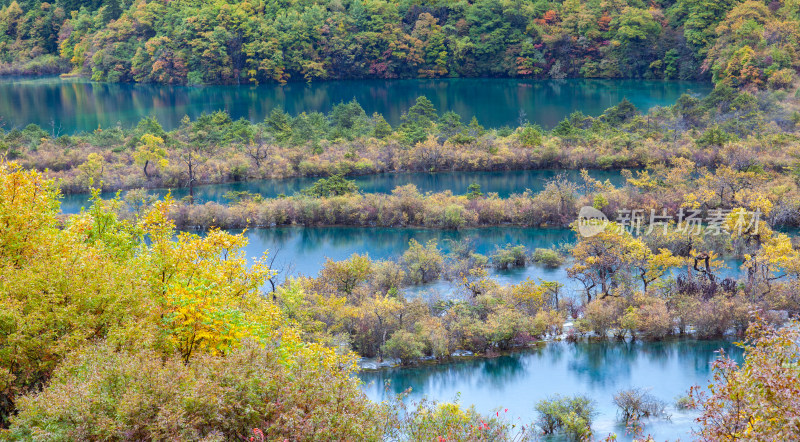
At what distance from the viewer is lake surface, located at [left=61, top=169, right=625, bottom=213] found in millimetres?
34562

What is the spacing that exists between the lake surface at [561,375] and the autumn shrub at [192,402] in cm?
850

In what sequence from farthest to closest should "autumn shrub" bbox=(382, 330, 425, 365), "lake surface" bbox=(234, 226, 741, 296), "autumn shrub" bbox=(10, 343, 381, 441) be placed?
"lake surface" bbox=(234, 226, 741, 296)
"autumn shrub" bbox=(382, 330, 425, 365)
"autumn shrub" bbox=(10, 343, 381, 441)

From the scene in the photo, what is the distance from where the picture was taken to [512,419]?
16.3 m

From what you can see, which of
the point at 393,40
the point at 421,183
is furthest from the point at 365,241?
the point at 393,40

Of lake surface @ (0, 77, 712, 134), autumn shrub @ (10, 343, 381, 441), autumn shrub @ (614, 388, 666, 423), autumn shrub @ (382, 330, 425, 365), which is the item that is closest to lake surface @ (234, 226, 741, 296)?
autumn shrub @ (382, 330, 425, 365)

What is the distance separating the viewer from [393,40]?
69.4m

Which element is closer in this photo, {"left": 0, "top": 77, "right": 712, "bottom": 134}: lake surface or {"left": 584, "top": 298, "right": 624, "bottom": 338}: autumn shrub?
{"left": 584, "top": 298, "right": 624, "bottom": 338}: autumn shrub

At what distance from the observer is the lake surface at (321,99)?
2087 inches

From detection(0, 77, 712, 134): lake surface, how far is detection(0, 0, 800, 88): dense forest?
1892 mm

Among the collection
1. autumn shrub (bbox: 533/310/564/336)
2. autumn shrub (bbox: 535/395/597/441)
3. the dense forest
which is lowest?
autumn shrub (bbox: 535/395/597/441)

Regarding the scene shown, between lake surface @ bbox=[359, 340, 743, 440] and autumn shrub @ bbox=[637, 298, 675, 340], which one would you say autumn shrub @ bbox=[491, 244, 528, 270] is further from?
autumn shrub @ bbox=[637, 298, 675, 340]

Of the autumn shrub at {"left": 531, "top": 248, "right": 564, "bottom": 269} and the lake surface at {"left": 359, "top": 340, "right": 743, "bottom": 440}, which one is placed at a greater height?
the autumn shrub at {"left": 531, "top": 248, "right": 564, "bottom": 269}

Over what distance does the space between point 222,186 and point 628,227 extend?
20233 mm

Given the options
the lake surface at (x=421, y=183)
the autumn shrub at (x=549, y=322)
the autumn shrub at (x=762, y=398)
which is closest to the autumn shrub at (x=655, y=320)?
the autumn shrub at (x=549, y=322)
